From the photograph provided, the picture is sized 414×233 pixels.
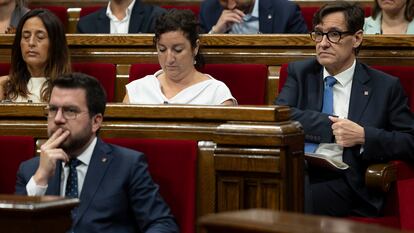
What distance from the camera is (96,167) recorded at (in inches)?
68.0

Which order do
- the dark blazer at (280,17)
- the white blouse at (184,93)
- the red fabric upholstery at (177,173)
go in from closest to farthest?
the red fabric upholstery at (177,173), the white blouse at (184,93), the dark blazer at (280,17)

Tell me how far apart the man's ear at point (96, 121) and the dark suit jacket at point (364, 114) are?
1.81ft

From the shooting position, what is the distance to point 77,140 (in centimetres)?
171

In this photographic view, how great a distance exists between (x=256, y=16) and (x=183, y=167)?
1.24m

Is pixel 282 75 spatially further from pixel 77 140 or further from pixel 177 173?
pixel 77 140

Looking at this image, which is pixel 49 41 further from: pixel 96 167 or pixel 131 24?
pixel 96 167

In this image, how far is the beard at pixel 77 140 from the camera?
1706 millimetres

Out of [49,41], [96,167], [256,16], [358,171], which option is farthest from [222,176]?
[256,16]

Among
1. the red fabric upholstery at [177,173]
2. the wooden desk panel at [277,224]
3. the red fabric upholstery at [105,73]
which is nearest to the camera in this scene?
the wooden desk panel at [277,224]

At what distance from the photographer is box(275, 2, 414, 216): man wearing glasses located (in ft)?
6.74

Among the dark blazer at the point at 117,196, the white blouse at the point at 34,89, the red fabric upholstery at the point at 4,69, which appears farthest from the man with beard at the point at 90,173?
the red fabric upholstery at the point at 4,69

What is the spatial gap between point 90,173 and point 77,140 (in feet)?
0.22

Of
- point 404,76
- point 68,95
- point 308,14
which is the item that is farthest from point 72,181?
point 308,14

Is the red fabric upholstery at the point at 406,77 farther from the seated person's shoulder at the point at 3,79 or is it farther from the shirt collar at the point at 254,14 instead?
the seated person's shoulder at the point at 3,79
